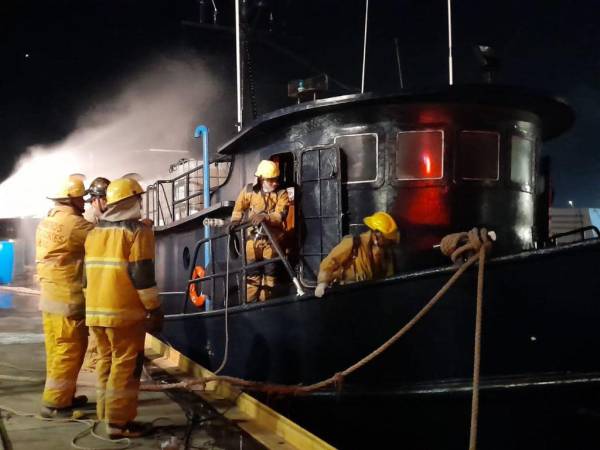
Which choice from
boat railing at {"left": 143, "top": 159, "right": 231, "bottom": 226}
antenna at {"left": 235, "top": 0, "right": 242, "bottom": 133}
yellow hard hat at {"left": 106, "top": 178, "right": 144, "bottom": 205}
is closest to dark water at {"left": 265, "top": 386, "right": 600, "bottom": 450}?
yellow hard hat at {"left": 106, "top": 178, "right": 144, "bottom": 205}

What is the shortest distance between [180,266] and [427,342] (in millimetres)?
5237

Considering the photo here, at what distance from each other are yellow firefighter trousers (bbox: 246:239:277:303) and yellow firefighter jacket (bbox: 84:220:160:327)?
7.20 ft

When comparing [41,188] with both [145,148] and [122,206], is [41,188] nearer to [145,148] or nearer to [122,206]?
[145,148]

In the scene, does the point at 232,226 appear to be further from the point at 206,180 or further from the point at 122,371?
the point at 122,371

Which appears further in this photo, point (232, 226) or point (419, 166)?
point (232, 226)

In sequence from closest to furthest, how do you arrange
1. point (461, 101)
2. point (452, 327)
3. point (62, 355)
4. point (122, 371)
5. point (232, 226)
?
point (122, 371), point (452, 327), point (62, 355), point (461, 101), point (232, 226)

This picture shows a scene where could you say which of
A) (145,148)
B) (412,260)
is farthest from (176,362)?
(145,148)

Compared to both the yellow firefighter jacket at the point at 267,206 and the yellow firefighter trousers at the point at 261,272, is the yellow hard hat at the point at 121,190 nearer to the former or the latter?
the yellow firefighter jacket at the point at 267,206

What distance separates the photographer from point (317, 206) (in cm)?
549

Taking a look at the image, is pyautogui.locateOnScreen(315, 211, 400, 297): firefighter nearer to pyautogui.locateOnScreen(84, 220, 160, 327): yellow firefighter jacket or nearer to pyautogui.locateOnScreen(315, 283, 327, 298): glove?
pyautogui.locateOnScreen(315, 283, 327, 298): glove

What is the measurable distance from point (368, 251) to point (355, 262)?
146mm

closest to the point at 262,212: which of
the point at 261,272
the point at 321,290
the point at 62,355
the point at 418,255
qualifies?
the point at 261,272

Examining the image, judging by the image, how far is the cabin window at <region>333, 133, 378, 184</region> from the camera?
17.0 feet

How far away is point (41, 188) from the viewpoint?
2386 centimetres
